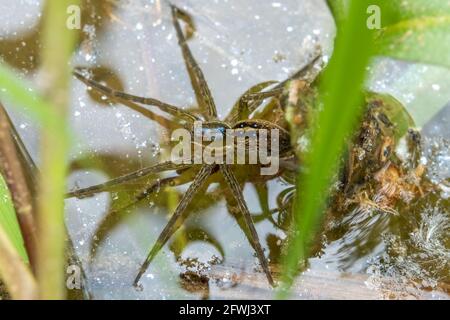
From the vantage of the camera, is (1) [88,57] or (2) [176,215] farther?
(1) [88,57]

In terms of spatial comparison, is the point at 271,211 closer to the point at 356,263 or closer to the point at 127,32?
the point at 356,263

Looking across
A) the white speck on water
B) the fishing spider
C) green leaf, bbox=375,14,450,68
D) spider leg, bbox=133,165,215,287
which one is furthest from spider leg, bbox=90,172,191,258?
green leaf, bbox=375,14,450,68

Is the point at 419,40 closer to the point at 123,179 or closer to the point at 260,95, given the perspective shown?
the point at 260,95

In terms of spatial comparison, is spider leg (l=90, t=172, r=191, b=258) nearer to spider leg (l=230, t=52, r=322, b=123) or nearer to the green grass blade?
spider leg (l=230, t=52, r=322, b=123)

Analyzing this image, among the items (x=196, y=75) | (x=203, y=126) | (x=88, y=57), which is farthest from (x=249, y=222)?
(x=88, y=57)

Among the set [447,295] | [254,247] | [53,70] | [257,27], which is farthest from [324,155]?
[257,27]

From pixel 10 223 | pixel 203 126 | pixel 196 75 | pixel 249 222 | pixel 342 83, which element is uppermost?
pixel 342 83

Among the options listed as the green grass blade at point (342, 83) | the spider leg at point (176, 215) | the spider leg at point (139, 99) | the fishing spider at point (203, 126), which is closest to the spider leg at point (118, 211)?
the fishing spider at point (203, 126)
